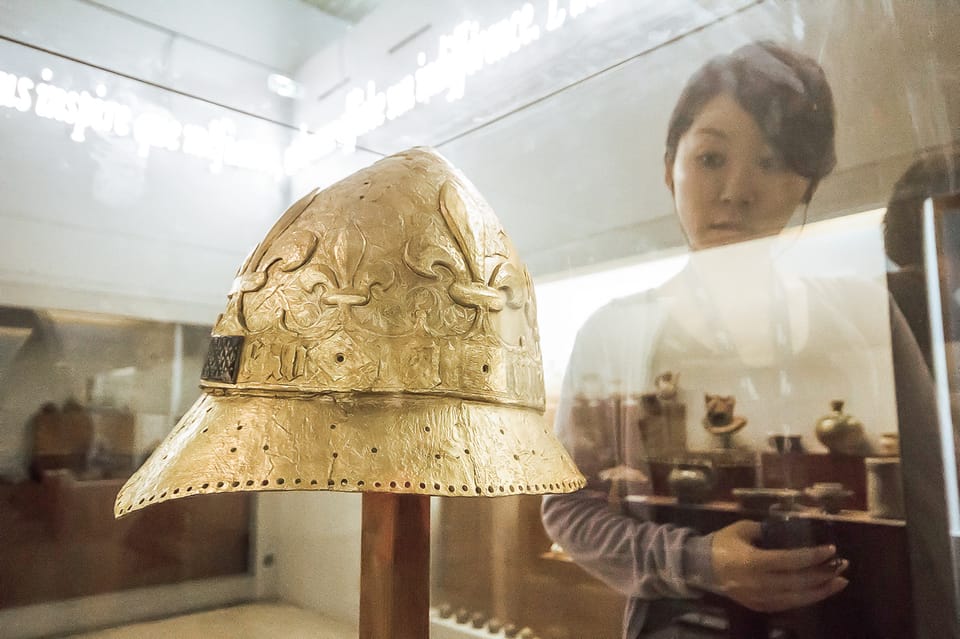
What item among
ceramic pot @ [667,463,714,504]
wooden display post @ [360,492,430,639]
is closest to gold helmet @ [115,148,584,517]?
wooden display post @ [360,492,430,639]

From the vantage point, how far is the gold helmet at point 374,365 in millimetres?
1011

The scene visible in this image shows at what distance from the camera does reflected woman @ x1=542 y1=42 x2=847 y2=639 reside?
1303mm

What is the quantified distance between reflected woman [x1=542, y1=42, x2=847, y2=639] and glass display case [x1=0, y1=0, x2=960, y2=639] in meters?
0.01

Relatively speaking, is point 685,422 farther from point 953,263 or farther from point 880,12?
point 880,12

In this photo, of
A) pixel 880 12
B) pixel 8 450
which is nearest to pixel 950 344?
pixel 880 12

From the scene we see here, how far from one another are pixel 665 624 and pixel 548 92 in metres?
1.38

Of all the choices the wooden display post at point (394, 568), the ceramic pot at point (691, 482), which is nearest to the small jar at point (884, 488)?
the ceramic pot at point (691, 482)

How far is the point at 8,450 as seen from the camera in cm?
187

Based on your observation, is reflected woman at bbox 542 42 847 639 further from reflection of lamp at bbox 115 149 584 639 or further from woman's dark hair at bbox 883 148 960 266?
reflection of lamp at bbox 115 149 584 639

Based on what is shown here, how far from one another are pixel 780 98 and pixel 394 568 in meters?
1.20

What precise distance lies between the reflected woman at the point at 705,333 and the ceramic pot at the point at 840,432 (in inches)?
7.0

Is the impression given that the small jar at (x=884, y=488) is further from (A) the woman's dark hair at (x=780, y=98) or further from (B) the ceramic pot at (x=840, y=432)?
(A) the woman's dark hair at (x=780, y=98)

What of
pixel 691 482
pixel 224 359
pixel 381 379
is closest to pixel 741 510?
pixel 691 482

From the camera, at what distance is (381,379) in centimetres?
106
